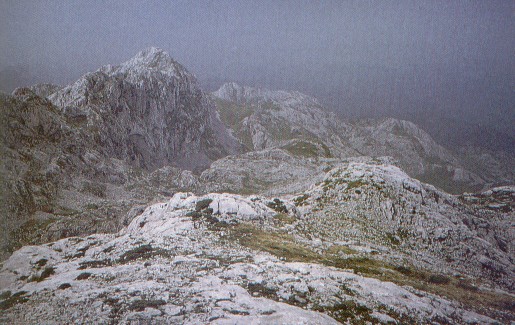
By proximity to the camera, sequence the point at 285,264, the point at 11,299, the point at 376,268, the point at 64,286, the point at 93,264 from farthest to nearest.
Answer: the point at 376,268 → the point at 285,264 → the point at 93,264 → the point at 64,286 → the point at 11,299

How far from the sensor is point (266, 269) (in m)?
30.1

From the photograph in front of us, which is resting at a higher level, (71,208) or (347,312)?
Answer: (347,312)

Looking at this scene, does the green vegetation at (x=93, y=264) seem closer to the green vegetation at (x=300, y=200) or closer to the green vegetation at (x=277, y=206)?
the green vegetation at (x=277, y=206)

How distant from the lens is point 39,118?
165m

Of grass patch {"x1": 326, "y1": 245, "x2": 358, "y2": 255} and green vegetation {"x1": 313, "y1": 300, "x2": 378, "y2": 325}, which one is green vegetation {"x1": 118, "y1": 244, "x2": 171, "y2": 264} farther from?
grass patch {"x1": 326, "y1": 245, "x2": 358, "y2": 255}

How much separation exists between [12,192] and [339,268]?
13957 cm

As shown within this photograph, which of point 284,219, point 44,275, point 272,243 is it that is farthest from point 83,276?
point 284,219

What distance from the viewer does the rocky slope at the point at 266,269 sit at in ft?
72.1

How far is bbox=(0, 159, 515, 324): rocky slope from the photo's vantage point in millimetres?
21969

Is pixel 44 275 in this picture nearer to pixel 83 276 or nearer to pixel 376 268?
pixel 83 276

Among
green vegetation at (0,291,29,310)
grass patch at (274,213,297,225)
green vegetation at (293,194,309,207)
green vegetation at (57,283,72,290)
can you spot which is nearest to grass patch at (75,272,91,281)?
green vegetation at (57,283,72,290)

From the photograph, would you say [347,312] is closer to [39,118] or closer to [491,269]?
[491,269]

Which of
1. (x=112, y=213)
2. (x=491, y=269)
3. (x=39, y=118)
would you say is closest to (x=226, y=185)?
(x=112, y=213)

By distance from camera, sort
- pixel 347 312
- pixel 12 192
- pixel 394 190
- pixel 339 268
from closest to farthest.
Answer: pixel 347 312 → pixel 339 268 → pixel 394 190 → pixel 12 192
